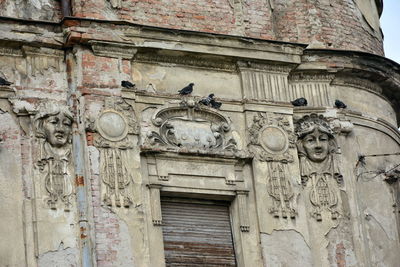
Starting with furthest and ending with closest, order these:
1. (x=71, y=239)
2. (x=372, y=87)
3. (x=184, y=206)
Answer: (x=372, y=87)
(x=184, y=206)
(x=71, y=239)

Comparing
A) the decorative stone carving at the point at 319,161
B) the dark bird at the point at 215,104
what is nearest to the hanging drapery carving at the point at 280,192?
the decorative stone carving at the point at 319,161

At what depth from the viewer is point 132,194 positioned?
600 inches

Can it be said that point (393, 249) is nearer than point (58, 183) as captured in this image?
No

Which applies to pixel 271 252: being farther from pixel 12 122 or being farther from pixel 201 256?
pixel 12 122

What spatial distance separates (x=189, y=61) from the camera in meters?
16.4

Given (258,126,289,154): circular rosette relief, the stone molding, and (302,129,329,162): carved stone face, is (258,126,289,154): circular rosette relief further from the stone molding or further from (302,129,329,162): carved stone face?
the stone molding

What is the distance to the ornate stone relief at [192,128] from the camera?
1584cm

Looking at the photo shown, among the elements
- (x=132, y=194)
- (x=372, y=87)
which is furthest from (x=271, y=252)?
(x=372, y=87)

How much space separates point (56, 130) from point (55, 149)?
228mm

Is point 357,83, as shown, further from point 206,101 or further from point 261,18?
point 206,101

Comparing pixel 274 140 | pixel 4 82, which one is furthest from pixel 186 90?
Result: pixel 4 82

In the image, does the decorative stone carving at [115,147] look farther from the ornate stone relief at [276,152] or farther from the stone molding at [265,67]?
the stone molding at [265,67]

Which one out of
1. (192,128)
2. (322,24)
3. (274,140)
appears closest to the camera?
(192,128)

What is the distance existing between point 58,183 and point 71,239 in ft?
2.32
